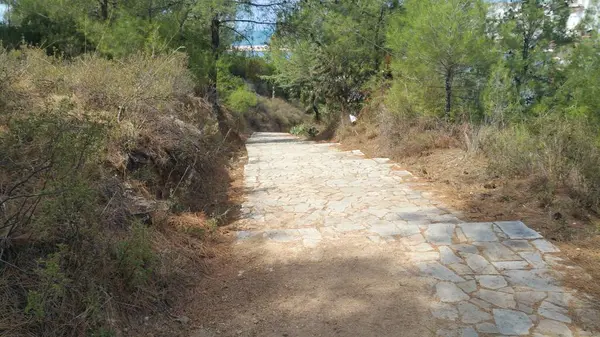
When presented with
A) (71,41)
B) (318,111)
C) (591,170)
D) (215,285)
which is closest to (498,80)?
(591,170)

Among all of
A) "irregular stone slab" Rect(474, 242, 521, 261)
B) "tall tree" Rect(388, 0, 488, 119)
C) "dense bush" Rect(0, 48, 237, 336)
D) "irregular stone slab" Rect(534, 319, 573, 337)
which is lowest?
"irregular stone slab" Rect(534, 319, 573, 337)

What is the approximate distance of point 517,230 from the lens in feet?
16.2

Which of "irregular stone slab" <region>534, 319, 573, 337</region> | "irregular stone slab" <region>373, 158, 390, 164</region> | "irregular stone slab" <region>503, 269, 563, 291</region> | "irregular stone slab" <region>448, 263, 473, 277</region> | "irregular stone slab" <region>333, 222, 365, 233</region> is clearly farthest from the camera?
"irregular stone slab" <region>373, 158, 390, 164</region>

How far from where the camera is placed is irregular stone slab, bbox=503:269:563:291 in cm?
364

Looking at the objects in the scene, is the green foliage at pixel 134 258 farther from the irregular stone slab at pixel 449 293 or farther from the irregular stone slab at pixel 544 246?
the irregular stone slab at pixel 544 246

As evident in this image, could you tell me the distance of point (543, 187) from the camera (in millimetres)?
5816

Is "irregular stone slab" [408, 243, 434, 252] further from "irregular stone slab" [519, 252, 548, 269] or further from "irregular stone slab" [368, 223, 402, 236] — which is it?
"irregular stone slab" [519, 252, 548, 269]

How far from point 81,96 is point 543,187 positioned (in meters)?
6.16

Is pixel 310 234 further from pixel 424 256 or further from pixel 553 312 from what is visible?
pixel 553 312

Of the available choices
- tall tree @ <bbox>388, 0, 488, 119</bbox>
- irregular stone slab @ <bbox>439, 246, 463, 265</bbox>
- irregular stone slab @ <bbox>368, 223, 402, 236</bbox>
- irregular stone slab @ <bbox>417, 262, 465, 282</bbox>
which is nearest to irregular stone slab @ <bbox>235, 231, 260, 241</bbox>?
irregular stone slab @ <bbox>368, 223, 402, 236</bbox>

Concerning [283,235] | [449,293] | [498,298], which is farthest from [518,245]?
[283,235]

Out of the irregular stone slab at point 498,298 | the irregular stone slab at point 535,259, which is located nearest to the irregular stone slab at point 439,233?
the irregular stone slab at point 535,259

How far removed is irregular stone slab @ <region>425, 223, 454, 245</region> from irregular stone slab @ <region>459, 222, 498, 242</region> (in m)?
0.16

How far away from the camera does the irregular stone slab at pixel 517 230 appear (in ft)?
15.6
